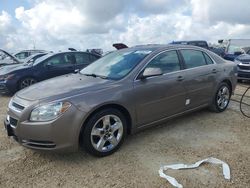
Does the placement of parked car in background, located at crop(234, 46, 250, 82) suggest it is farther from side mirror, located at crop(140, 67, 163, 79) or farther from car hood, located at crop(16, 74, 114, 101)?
car hood, located at crop(16, 74, 114, 101)

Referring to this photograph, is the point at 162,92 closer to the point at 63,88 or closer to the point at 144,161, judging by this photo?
the point at 144,161

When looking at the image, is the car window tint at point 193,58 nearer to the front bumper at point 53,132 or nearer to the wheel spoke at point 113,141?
the wheel spoke at point 113,141

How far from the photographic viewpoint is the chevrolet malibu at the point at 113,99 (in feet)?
11.3

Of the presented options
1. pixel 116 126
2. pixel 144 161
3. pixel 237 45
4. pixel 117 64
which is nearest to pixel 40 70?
pixel 117 64

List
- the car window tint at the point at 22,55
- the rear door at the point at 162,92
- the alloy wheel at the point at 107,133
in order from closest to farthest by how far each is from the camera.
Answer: the alloy wheel at the point at 107,133 < the rear door at the point at 162,92 < the car window tint at the point at 22,55

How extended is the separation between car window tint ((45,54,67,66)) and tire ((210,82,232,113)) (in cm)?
532

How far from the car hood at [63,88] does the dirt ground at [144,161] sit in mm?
891

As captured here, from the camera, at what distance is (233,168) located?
346 centimetres

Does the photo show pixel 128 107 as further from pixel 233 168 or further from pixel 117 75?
pixel 233 168

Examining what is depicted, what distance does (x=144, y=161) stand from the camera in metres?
3.71

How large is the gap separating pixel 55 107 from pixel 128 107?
107cm

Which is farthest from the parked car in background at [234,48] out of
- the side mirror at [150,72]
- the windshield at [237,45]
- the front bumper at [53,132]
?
the front bumper at [53,132]

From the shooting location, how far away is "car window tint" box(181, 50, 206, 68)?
504 centimetres

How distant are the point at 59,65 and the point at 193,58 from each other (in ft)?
16.8
